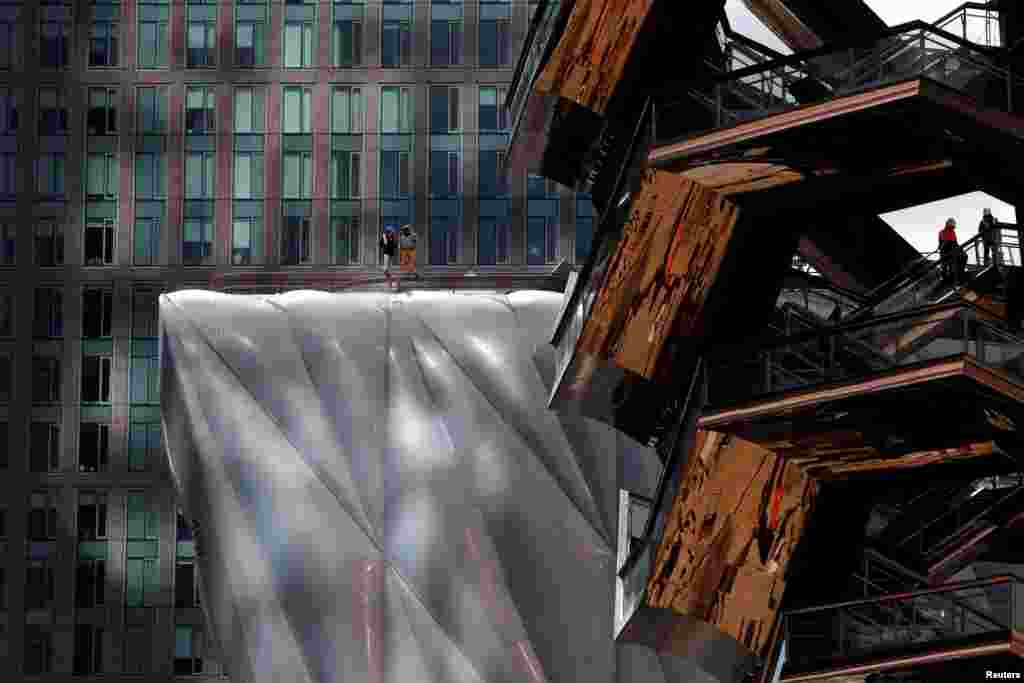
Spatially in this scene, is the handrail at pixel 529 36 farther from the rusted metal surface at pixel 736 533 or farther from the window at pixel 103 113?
the window at pixel 103 113

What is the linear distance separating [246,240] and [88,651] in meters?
19.1

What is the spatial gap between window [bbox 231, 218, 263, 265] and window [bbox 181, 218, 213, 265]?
3.77 feet

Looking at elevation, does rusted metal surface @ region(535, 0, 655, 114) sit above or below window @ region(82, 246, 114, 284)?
above

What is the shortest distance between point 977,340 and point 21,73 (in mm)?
104922

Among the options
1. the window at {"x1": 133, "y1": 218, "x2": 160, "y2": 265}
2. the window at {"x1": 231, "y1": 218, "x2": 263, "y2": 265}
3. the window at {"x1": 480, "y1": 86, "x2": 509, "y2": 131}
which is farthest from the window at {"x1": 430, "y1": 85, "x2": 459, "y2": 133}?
the window at {"x1": 133, "y1": 218, "x2": 160, "y2": 265}

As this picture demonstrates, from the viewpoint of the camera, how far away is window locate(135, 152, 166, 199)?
423ft

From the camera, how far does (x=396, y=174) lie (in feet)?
417

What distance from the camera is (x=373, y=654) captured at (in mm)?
59844

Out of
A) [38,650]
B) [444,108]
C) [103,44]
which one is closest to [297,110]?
[444,108]

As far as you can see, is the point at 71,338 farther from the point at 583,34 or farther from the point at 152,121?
the point at 583,34

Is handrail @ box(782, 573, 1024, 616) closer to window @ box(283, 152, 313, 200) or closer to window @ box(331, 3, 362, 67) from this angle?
window @ box(283, 152, 313, 200)

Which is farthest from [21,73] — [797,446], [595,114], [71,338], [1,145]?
[797,446]

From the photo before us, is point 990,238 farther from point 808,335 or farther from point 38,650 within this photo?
point 38,650

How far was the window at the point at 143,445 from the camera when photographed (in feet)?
413
